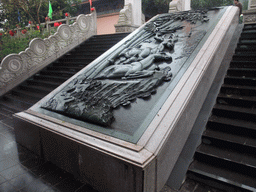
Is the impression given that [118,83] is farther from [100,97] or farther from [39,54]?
[39,54]

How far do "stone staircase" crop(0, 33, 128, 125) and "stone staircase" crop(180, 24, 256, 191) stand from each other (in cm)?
440

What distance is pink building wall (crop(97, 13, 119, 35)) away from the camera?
56.2 feet

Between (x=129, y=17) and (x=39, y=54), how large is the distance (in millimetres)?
5302

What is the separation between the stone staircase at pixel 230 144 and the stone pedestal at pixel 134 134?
0.30 m

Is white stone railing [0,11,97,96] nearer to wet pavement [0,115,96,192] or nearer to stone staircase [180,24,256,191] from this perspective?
wet pavement [0,115,96,192]

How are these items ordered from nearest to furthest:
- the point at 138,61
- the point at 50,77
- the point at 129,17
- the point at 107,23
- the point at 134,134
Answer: the point at 134,134
the point at 138,61
the point at 50,77
the point at 129,17
the point at 107,23

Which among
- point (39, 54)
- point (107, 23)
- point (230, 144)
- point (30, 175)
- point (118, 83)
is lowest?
point (30, 175)

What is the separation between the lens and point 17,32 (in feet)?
37.5

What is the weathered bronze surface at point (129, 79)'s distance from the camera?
8.98 ft

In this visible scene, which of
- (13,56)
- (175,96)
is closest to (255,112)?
(175,96)

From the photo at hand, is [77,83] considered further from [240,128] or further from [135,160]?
[240,128]

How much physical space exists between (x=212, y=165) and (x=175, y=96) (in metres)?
1.07

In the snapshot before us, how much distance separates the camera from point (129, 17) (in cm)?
988

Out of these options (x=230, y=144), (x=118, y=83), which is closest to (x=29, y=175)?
(x=118, y=83)
